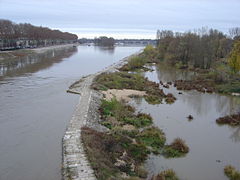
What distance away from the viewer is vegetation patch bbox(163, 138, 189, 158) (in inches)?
700

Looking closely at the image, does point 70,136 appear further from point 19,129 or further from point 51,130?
point 19,129

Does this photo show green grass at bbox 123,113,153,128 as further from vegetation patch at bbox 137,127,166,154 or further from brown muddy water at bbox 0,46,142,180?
brown muddy water at bbox 0,46,142,180

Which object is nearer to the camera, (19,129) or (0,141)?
(0,141)

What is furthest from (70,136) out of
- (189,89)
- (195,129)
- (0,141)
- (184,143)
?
(189,89)

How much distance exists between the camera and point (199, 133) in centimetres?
2217

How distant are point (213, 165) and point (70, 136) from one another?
9133 mm

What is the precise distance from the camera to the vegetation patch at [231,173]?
15.0 meters

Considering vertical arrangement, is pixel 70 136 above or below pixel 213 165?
above

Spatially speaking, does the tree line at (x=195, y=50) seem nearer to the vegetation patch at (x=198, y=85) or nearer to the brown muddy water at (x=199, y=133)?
the vegetation patch at (x=198, y=85)

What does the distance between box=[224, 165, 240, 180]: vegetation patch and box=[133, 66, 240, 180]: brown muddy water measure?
0.28 m

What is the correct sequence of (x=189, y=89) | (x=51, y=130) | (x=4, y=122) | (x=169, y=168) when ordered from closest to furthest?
(x=169, y=168), (x=51, y=130), (x=4, y=122), (x=189, y=89)

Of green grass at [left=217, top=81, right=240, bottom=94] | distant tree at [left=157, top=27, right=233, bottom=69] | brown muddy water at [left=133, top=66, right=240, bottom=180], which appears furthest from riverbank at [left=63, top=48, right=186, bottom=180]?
distant tree at [left=157, top=27, right=233, bottom=69]

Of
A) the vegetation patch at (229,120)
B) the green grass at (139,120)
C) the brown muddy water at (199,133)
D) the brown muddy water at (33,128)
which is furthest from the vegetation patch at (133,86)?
the vegetation patch at (229,120)

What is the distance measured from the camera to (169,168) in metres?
16.0
